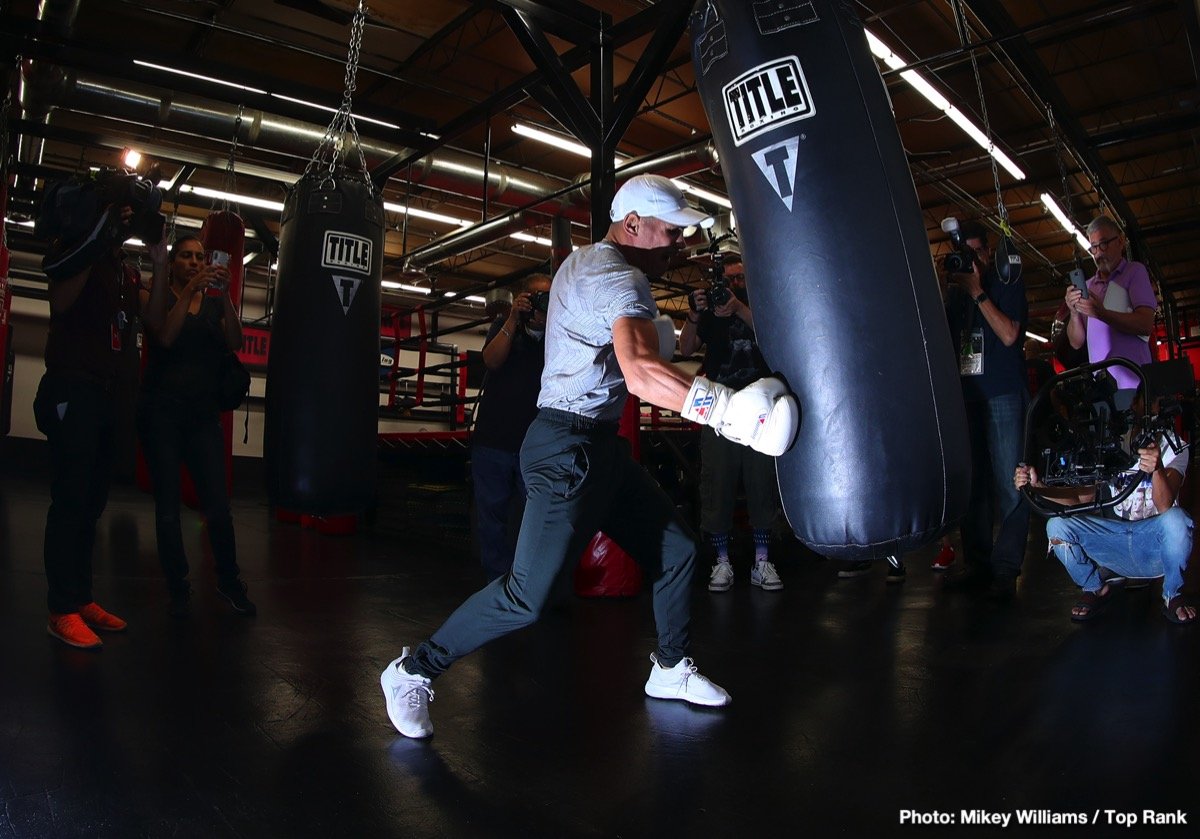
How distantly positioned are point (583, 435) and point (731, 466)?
6.83ft

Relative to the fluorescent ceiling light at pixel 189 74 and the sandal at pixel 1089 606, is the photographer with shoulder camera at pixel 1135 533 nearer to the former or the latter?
the sandal at pixel 1089 606

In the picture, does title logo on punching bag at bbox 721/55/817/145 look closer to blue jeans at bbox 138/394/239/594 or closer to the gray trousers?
the gray trousers

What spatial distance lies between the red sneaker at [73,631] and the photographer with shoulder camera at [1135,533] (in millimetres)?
3064

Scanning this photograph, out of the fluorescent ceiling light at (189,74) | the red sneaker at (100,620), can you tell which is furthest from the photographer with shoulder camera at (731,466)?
the fluorescent ceiling light at (189,74)

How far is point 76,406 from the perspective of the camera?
8.66ft

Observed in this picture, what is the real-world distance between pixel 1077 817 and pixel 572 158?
10.4 meters

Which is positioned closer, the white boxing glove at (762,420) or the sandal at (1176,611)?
the white boxing glove at (762,420)

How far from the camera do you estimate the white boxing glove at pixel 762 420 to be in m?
1.60

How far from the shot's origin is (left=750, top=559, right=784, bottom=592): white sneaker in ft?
12.7

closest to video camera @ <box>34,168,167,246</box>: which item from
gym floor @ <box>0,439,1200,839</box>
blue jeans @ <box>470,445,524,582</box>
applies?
gym floor @ <box>0,439,1200,839</box>

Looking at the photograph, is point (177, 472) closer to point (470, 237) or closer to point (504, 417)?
point (504, 417)

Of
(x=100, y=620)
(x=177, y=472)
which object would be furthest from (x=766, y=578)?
(x=100, y=620)

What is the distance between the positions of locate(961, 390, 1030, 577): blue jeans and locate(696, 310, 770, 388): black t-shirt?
3.19ft

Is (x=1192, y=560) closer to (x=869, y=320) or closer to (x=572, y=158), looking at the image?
(x=869, y=320)
